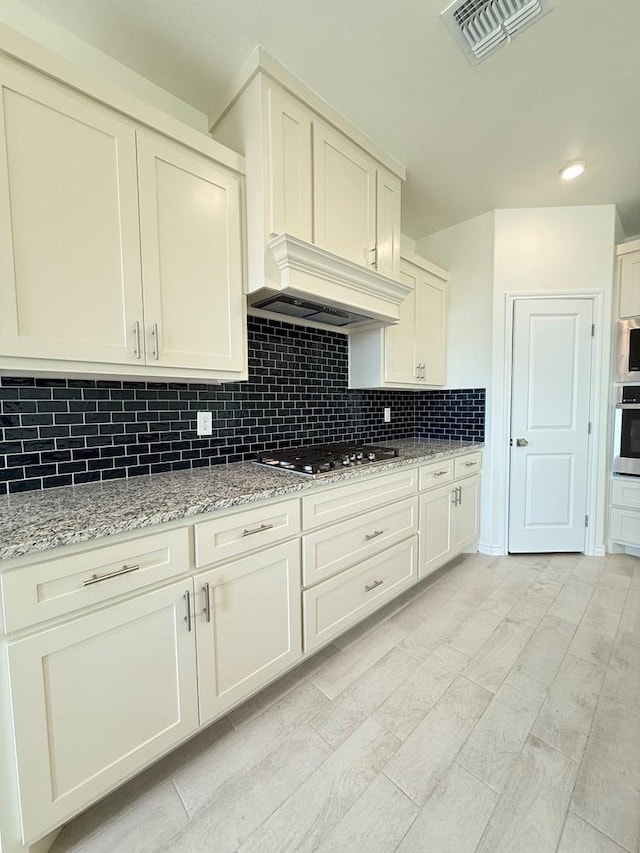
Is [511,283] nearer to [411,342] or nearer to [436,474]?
[411,342]

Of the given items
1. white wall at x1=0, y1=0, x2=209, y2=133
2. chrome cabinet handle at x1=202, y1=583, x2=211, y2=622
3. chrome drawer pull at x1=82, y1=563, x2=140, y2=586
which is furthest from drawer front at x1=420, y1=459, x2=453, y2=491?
white wall at x1=0, y1=0, x2=209, y2=133

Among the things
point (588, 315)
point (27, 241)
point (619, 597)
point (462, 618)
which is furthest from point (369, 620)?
point (588, 315)

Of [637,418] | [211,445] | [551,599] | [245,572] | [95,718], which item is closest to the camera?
[95,718]

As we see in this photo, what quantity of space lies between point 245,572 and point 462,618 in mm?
1489

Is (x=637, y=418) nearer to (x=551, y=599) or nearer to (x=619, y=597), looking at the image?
(x=619, y=597)

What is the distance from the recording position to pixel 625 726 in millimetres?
1403

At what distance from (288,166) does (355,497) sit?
5.31 feet

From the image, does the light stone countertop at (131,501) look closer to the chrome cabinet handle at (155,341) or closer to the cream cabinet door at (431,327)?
the chrome cabinet handle at (155,341)

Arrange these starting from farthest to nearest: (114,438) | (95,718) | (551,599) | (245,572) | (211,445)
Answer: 1. (551,599)
2. (211,445)
3. (114,438)
4. (245,572)
5. (95,718)

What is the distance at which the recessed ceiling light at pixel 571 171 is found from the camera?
89.7 inches

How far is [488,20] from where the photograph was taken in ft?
4.59

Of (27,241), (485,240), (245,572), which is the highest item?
(485,240)

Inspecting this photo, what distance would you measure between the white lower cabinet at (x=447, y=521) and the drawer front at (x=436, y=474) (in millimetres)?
46

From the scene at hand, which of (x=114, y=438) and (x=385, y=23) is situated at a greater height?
(x=385, y=23)
